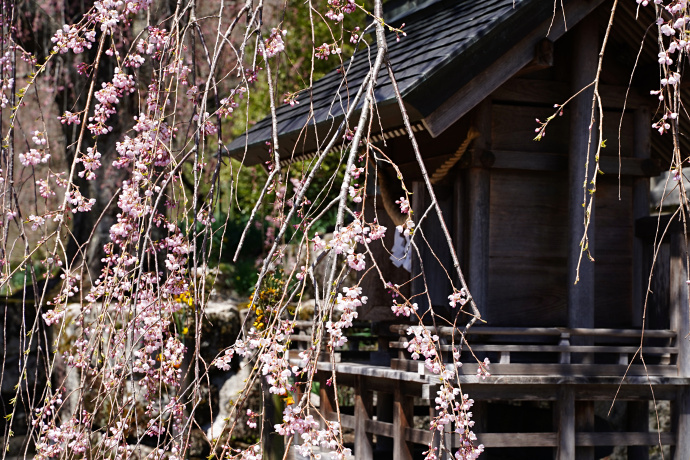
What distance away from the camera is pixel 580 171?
18.9 feet

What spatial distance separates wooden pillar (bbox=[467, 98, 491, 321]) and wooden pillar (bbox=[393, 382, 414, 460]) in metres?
0.76

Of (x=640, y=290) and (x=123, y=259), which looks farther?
(x=640, y=290)

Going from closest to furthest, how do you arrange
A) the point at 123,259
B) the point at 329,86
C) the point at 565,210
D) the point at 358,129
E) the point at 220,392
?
the point at 358,129, the point at 123,259, the point at 565,210, the point at 329,86, the point at 220,392

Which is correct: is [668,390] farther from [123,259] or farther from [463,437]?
[123,259]

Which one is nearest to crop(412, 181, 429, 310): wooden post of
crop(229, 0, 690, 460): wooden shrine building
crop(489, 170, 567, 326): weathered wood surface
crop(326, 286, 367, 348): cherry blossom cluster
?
crop(229, 0, 690, 460): wooden shrine building

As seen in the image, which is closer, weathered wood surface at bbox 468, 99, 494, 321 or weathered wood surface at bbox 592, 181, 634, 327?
weathered wood surface at bbox 468, 99, 494, 321

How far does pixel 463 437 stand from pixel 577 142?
2913mm

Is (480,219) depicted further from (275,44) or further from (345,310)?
(345,310)

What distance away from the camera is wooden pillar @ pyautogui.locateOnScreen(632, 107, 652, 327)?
628cm

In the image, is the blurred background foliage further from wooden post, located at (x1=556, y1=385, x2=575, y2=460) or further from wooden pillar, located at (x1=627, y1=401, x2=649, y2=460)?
wooden post, located at (x1=556, y1=385, x2=575, y2=460)

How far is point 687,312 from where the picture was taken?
5734 millimetres

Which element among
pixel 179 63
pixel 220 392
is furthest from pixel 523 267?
pixel 220 392

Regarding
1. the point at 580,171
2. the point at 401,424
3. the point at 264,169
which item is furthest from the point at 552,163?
the point at 264,169

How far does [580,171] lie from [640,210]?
0.86 metres
